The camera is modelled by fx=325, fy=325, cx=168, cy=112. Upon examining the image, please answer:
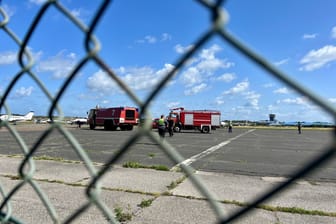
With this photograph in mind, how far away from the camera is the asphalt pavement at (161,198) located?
4.05m

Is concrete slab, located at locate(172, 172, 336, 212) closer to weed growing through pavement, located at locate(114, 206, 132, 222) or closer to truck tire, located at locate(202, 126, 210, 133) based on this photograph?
weed growing through pavement, located at locate(114, 206, 132, 222)

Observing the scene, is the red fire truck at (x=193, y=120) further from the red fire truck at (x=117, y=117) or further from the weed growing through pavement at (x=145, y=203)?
the weed growing through pavement at (x=145, y=203)

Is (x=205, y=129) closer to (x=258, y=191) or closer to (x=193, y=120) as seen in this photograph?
(x=193, y=120)

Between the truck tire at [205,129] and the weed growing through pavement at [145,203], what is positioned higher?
the truck tire at [205,129]

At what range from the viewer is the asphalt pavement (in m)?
4.05

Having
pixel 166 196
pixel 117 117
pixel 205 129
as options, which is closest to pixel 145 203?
pixel 166 196

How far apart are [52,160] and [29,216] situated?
15.7 feet

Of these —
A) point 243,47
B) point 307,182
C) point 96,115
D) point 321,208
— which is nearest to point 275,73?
point 243,47

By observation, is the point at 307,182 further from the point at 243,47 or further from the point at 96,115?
the point at 96,115

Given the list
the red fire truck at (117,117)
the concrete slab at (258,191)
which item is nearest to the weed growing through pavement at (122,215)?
the concrete slab at (258,191)

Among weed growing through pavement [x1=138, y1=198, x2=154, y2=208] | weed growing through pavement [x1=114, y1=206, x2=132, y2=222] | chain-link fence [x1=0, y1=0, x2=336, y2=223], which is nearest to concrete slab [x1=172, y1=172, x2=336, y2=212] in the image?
weed growing through pavement [x1=138, y1=198, x2=154, y2=208]

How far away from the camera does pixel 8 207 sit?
153 centimetres

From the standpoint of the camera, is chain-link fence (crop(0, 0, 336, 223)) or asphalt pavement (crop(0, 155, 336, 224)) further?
asphalt pavement (crop(0, 155, 336, 224))

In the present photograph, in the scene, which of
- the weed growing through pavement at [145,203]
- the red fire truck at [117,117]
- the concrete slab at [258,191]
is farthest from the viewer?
the red fire truck at [117,117]
